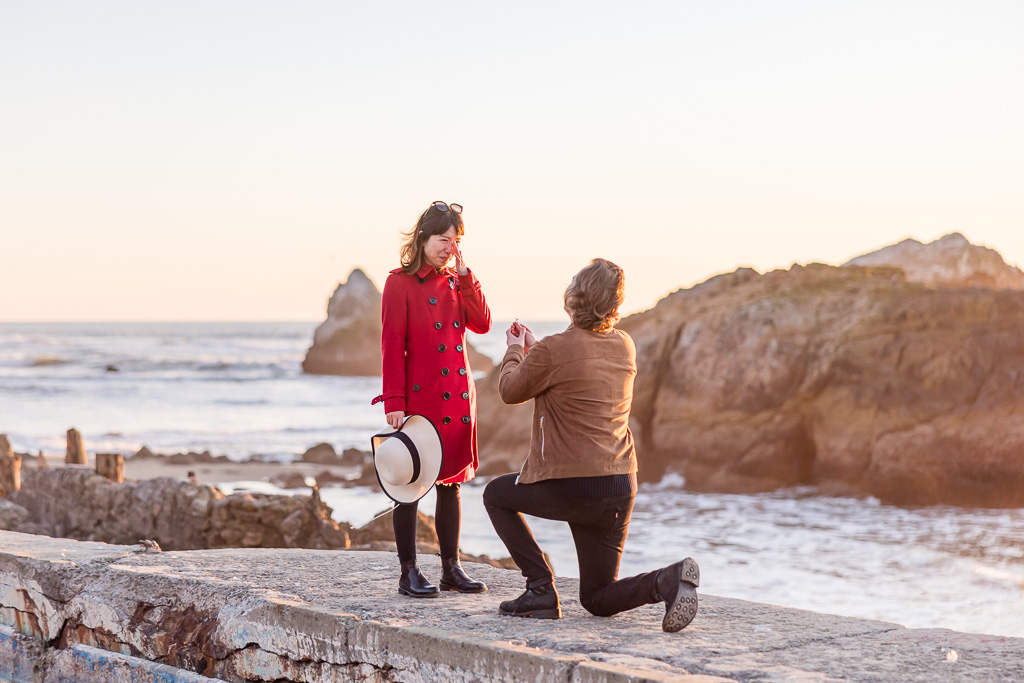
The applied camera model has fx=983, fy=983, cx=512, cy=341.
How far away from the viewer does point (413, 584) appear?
4305 millimetres

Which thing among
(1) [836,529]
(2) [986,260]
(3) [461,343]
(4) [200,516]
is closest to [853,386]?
(1) [836,529]

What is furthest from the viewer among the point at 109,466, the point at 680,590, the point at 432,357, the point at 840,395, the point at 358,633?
the point at 840,395

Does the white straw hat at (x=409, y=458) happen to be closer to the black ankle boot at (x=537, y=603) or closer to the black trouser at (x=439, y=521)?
the black trouser at (x=439, y=521)

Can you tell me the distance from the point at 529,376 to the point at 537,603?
925mm

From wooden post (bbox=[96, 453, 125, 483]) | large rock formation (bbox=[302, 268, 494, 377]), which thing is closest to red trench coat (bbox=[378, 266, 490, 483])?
wooden post (bbox=[96, 453, 125, 483])

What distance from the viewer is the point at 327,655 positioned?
3.88m

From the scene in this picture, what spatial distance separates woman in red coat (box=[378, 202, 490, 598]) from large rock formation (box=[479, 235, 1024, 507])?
35.2 ft

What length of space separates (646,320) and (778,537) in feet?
23.0

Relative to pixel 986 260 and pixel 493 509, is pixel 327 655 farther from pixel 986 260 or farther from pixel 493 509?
pixel 986 260

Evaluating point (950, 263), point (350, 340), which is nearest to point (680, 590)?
point (950, 263)

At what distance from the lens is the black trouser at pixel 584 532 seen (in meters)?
3.73

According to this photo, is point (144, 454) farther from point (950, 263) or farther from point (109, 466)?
point (950, 263)

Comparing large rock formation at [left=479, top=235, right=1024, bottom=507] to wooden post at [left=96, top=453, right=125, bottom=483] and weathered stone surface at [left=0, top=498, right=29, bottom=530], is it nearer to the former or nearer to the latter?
wooden post at [left=96, top=453, right=125, bottom=483]

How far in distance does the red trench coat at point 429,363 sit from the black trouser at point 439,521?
0.36ft
